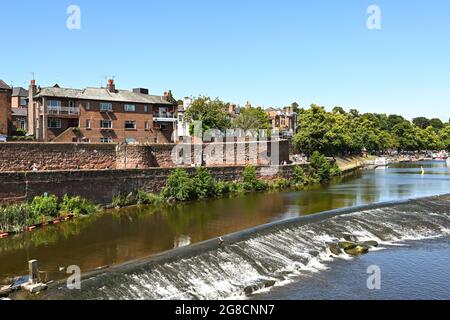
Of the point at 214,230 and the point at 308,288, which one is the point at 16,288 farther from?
the point at 214,230

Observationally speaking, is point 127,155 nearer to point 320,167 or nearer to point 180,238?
point 180,238

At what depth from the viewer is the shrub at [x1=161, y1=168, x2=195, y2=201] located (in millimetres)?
41625

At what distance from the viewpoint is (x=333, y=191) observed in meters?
50.0

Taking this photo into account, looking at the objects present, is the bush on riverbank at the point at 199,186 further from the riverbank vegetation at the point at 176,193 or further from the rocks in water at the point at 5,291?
the rocks in water at the point at 5,291

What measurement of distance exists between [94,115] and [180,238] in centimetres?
2744

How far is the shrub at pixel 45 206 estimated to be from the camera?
31625mm

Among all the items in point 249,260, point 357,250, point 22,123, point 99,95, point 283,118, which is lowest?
point 357,250

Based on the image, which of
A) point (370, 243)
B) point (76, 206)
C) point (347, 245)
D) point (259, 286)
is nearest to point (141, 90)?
point (76, 206)

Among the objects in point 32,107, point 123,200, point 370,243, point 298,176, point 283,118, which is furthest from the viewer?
point 283,118

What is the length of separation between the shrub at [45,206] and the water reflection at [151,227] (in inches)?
67.5

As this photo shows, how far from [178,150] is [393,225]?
2554 centimetres

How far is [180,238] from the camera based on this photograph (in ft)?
89.7

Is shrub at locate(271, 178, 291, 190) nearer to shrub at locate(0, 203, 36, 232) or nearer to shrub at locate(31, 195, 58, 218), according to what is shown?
shrub at locate(31, 195, 58, 218)

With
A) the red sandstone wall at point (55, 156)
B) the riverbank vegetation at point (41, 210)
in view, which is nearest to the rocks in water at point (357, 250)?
the riverbank vegetation at point (41, 210)
